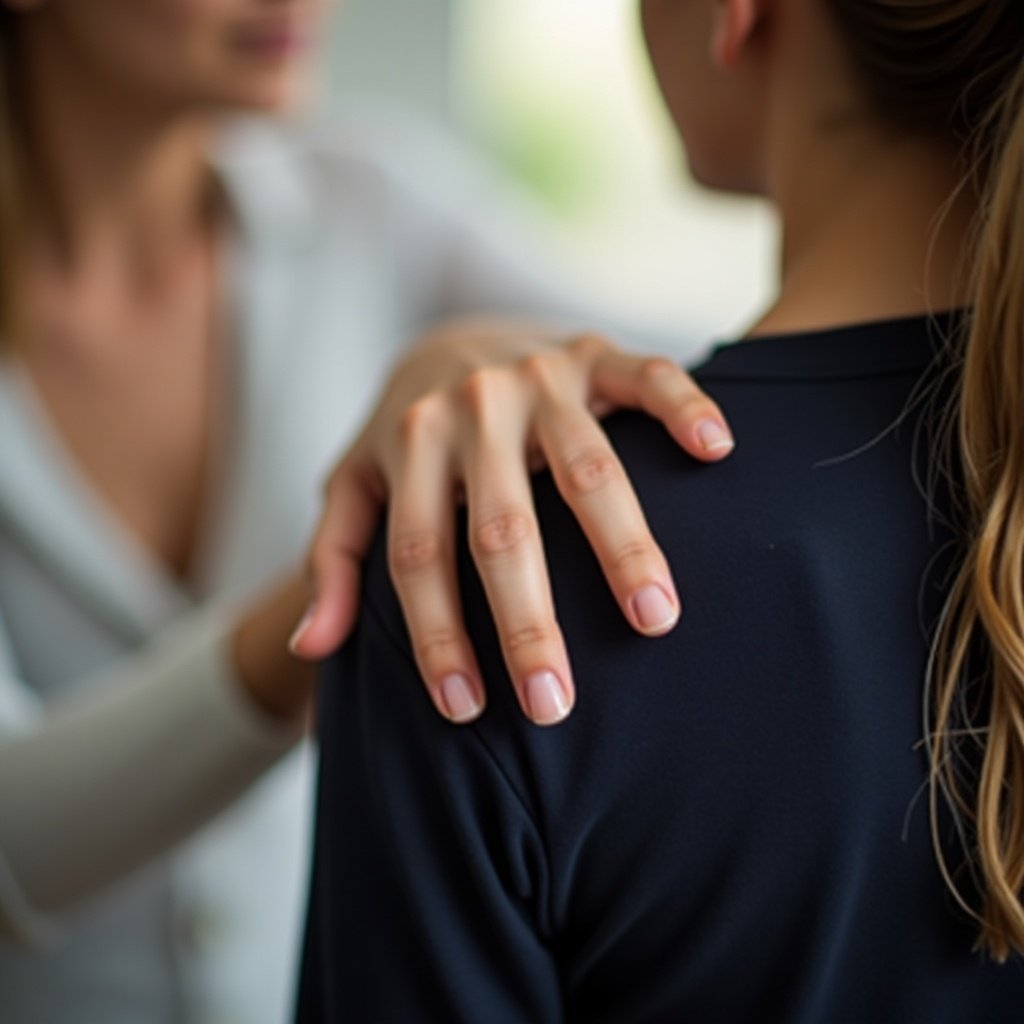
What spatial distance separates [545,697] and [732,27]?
1.12 ft

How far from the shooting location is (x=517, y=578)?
0.62 meters

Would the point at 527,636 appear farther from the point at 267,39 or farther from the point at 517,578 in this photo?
the point at 267,39

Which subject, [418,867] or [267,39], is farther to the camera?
[267,39]

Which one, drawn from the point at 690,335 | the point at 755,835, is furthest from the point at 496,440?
the point at 690,335

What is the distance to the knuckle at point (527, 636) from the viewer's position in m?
0.61

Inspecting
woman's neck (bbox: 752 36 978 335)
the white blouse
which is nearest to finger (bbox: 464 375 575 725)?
woman's neck (bbox: 752 36 978 335)

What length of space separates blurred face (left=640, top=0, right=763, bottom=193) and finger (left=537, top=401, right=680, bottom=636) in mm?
211

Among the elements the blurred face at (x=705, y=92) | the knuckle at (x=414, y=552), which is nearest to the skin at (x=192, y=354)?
the knuckle at (x=414, y=552)

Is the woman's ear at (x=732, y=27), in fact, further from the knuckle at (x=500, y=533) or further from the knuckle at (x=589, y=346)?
the knuckle at (x=500, y=533)

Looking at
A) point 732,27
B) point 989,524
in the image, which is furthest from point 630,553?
point 732,27

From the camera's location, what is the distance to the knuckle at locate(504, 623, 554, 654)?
61 cm

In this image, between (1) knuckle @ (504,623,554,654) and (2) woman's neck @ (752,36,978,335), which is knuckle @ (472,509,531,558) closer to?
(1) knuckle @ (504,623,554,654)

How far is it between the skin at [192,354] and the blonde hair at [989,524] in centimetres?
13

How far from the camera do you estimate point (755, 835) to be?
62cm
